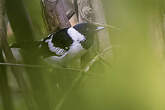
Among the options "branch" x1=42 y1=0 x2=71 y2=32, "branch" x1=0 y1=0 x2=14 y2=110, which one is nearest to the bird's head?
"branch" x1=42 y1=0 x2=71 y2=32

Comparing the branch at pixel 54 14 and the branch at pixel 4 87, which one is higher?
the branch at pixel 54 14

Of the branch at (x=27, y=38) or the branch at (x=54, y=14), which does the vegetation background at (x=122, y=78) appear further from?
the branch at (x=54, y=14)

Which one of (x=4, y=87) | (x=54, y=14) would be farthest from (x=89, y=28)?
(x=4, y=87)

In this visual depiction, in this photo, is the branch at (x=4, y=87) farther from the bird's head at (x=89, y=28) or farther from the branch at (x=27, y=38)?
the bird's head at (x=89, y=28)

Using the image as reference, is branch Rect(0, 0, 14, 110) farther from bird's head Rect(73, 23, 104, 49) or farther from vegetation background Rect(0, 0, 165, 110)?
bird's head Rect(73, 23, 104, 49)

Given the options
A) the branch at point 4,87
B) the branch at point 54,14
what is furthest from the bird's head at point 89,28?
the branch at point 4,87

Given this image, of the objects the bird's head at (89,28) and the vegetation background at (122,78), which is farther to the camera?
the bird's head at (89,28)

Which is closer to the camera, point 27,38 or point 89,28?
point 27,38

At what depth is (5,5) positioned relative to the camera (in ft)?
1.10

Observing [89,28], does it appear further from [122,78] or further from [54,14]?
[122,78]

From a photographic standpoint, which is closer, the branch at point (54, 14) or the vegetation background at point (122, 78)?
the vegetation background at point (122, 78)

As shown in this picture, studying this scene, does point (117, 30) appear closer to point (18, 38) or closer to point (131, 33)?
point (131, 33)

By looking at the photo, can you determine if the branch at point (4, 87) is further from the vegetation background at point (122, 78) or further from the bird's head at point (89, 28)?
the bird's head at point (89, 28)

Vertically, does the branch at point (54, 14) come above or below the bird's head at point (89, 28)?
above
